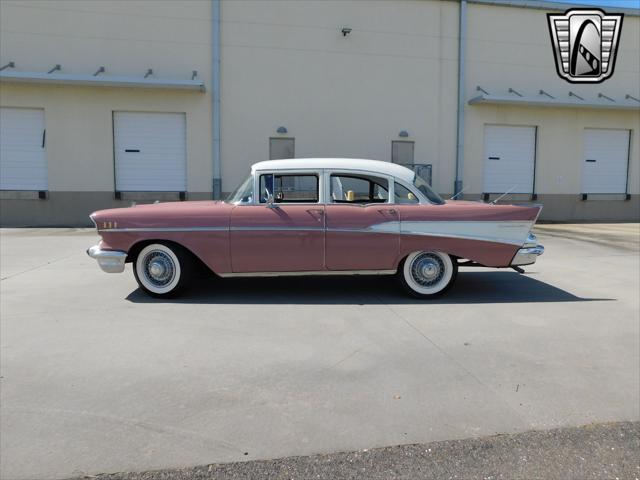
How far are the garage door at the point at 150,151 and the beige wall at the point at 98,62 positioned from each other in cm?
25

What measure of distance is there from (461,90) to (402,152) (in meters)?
2.95

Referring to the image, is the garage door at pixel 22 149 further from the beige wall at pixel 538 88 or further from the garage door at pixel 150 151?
the beige wall at pixel 538 88

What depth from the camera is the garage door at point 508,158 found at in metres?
17.3

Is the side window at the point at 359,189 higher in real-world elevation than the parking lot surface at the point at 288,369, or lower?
higher

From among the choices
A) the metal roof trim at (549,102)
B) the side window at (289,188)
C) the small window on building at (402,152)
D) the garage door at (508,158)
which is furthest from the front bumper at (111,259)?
the garage door at (508,158)

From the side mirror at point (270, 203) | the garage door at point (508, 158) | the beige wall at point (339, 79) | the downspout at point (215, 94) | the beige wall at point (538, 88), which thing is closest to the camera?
the side mirror at point (270, 203)

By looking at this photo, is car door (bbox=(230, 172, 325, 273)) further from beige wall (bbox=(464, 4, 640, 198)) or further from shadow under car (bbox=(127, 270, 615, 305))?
beige wall (bbox=(464, 4, 640, 198))

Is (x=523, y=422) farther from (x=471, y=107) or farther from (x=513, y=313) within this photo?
(x=471, y=107)

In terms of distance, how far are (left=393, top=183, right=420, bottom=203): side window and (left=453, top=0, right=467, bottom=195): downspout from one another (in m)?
11.2

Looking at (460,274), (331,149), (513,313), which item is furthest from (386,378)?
(331,149)

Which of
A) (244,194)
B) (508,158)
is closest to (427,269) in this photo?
(244,194)

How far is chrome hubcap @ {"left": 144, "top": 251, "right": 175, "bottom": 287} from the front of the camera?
19.0ft

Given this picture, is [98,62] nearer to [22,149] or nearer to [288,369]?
[22,149]

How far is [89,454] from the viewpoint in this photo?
2629mm
